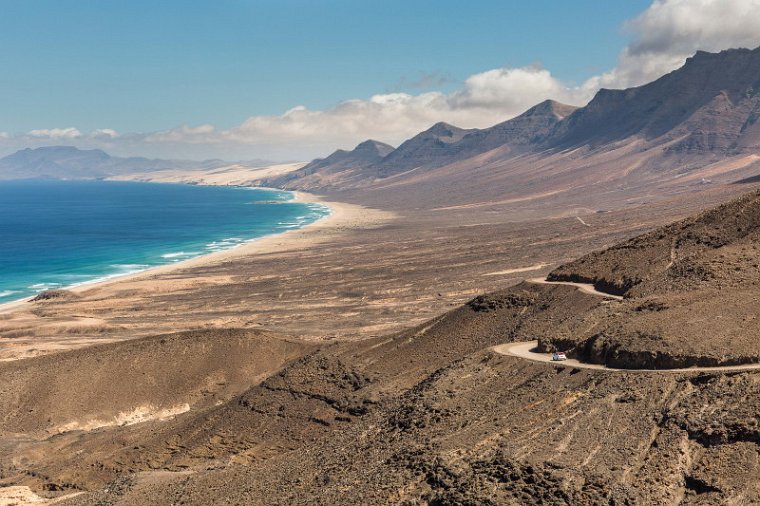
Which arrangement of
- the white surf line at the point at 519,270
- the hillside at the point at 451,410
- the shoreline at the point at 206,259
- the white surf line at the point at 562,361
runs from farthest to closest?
1. the shoreline at the point at 206,259
2. the white surf line at the point at 519,270
3. the white surf line at the point at 562,361
4. the hillside at the point at 451,410

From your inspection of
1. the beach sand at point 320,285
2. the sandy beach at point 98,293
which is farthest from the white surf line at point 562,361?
the sandy beach at point 98,293

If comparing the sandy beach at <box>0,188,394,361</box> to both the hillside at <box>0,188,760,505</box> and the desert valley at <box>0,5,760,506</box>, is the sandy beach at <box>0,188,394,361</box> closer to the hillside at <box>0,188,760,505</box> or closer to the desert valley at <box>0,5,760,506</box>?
the desert valley at <box>0,5,760,506</box>

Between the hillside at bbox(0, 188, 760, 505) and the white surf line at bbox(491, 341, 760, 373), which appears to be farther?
the white surf line at bbox(491, 341, 760, 373)

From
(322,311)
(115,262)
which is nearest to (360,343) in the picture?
(322,311)

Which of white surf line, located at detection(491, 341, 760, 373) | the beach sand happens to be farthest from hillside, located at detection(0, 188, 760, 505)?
the beach sand

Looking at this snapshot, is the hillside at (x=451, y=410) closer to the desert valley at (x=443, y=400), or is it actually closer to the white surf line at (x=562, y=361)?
the desert valley at (x=443, y=400)

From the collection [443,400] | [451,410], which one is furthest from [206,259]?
[451,410]

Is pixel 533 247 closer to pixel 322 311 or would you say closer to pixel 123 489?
pixel 322 311

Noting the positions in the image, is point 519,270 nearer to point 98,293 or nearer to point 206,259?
point 98,293
